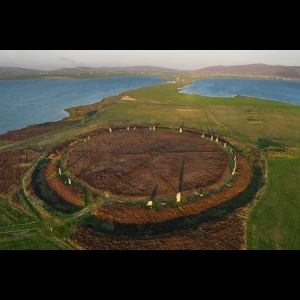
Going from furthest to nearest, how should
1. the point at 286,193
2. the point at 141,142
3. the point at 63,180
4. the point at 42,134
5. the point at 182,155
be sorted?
the point at 42,134
the point at 141,142
the point at 182,155
the point at 63,180
the point at 286,193

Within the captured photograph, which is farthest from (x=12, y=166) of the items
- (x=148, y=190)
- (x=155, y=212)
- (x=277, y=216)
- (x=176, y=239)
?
(x=277, y=216)

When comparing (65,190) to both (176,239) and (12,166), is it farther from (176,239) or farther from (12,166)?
(176,239)

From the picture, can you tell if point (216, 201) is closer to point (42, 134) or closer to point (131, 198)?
point (131, 198)

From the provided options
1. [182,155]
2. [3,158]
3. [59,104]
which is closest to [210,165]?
[182,155]

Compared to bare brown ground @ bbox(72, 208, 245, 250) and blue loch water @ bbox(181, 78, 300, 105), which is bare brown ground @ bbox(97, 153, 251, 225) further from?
blue loch water @ bbox(181, 78, 300, 105)

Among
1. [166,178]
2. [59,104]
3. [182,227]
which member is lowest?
[182,227]
